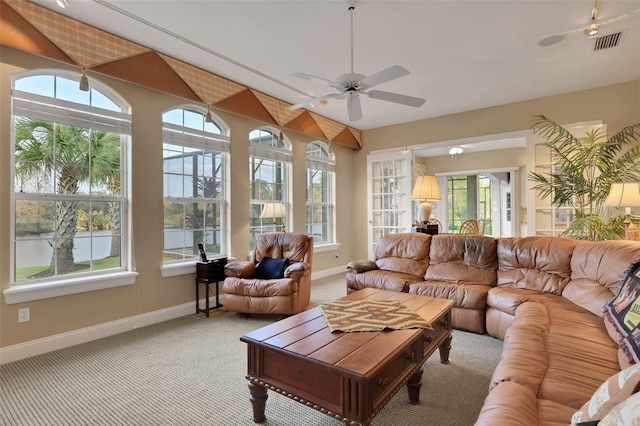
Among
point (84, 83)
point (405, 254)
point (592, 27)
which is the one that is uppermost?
point (592, 27)

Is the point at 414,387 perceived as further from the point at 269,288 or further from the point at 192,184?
the point at 192,184

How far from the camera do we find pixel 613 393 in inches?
Answer: 35.8

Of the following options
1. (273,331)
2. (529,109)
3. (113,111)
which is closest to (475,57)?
(529,109)

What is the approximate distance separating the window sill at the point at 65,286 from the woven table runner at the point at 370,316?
231cm

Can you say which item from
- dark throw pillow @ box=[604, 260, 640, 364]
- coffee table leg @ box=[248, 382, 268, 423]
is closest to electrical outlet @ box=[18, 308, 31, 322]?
coffee table leg @ box=[248, 382, 268, 423]

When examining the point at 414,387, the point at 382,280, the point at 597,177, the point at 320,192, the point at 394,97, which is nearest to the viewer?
the point at 414,387

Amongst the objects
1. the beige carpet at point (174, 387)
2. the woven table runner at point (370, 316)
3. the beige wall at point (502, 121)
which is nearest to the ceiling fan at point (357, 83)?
the woven table runner at point (370, 316)

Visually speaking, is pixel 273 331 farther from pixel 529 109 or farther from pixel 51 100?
pixel 529 109

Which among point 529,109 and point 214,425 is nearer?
point 214,425

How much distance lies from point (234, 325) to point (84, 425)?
1.72 meters

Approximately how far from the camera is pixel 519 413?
121 cm

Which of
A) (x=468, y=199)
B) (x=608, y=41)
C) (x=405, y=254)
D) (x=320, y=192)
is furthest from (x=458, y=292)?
(x=468, y=199)

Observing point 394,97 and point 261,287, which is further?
point 261,287

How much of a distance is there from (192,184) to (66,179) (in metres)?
1.33
